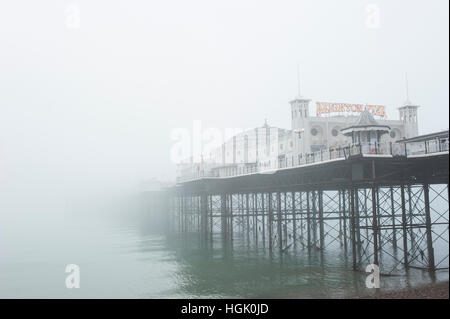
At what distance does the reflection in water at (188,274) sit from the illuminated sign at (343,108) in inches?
786

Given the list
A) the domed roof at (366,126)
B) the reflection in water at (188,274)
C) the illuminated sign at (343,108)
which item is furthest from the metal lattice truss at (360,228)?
the illuminated sign at (343,108)

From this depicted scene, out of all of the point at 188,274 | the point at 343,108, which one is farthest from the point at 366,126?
the point at 343,108

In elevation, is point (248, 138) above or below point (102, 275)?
above

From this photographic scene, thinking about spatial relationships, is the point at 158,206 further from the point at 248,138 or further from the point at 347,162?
Result: the point at 347,162

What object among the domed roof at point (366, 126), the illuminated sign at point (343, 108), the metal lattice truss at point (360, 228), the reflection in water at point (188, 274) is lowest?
the reflection in water at point (188, 274)

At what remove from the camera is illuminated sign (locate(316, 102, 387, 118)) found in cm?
5628

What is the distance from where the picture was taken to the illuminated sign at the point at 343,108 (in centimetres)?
5628

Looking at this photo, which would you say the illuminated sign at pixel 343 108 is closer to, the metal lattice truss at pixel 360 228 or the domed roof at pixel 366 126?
the metal lattice truss at pixel 360 228

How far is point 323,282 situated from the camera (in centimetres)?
3034

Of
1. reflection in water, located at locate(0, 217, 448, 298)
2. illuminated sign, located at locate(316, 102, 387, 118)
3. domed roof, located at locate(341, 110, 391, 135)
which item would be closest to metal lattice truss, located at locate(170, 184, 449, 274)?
reflection in water, located at locate(0, 217, 448, 298)

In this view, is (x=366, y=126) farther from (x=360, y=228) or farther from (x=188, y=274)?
(x=188, y=274)
